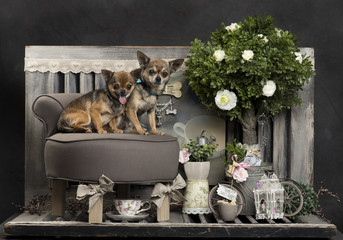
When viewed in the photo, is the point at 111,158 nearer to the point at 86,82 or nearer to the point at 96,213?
the point at 96,213

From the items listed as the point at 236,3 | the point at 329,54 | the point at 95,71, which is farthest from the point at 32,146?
the point at 329,54

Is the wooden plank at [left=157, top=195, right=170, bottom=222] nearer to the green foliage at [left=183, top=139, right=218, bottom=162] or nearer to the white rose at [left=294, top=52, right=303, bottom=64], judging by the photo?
the green foliage at [left=183, top=139, right=218, bottom=162]

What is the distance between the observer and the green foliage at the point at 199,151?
3.83 m

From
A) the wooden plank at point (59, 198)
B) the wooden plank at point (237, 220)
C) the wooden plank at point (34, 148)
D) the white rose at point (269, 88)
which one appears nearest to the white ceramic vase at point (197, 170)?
the wooden plank at point (237, 220)

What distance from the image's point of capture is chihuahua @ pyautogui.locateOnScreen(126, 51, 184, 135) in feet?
11.8

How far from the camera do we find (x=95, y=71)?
415 cm

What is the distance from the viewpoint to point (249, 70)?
362 cm

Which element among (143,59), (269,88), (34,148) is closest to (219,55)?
(269,88)

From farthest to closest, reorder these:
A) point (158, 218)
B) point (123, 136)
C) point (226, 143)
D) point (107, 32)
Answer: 1. point (107, 32)
2. point (226, 143)
3. point (158, 218)
4. point (123, 136)

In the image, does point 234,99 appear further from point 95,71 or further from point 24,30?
point 24,30

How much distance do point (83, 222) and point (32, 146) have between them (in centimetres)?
104

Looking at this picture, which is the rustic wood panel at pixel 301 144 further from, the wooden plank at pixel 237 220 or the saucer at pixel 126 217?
the saucer at pixel 126 217

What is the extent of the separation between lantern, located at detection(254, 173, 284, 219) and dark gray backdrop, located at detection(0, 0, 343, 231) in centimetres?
108

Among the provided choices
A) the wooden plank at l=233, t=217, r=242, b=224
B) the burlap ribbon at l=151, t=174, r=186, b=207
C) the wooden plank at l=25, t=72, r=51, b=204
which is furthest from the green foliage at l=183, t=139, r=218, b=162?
the wooden plank at l=25, t=72, r=51, b=204
